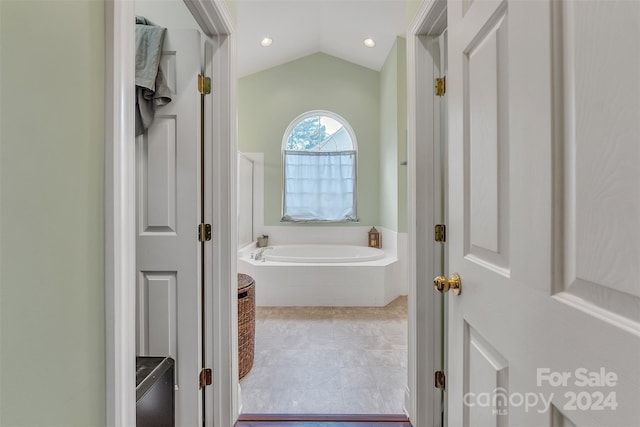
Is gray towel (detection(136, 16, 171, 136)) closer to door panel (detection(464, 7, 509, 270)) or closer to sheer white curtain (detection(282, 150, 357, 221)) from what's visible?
door panel (detection(464, 7, 509, 270))

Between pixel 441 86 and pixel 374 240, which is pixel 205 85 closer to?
pixel 441 86

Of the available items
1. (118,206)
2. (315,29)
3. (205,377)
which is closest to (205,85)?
(118,206)

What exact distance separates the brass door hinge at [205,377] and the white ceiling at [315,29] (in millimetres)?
3135

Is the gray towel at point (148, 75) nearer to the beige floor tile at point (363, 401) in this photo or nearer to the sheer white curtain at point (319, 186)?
the beige floor tile at point (363, 401)

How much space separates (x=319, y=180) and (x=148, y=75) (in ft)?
11.4

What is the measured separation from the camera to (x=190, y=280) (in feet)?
4.76

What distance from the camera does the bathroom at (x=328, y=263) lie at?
1.99 metres

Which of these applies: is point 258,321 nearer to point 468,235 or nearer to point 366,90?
point 468,235

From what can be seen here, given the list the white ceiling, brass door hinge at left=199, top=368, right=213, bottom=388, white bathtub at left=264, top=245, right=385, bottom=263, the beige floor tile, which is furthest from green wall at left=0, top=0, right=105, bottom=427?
white bathtub at left=264, top=245, right=385, bottom=263

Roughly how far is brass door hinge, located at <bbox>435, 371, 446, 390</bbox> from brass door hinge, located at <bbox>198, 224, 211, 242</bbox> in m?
1.25

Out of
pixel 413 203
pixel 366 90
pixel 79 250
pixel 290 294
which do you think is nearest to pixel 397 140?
pixel 366 90

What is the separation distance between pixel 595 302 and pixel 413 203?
3.66 ft

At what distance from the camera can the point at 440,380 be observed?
1.52m

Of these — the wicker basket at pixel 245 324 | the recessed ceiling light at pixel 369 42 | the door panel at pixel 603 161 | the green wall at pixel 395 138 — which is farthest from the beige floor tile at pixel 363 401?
the recessed ceiling light at pixel 369 42
